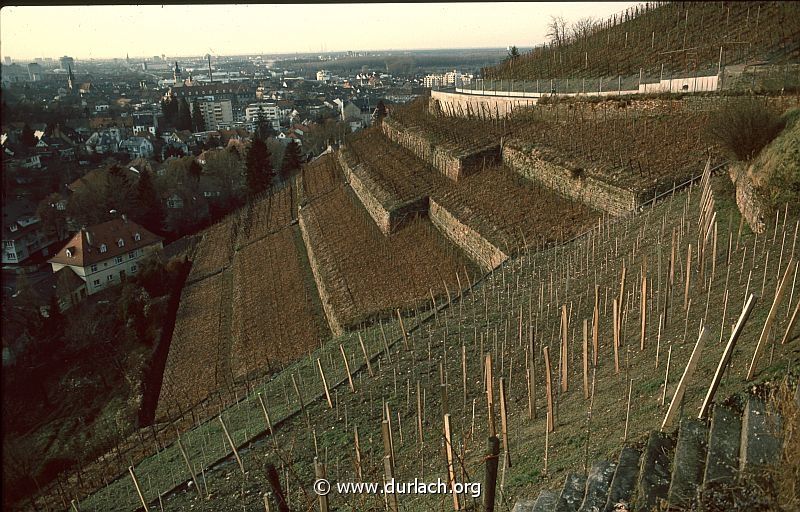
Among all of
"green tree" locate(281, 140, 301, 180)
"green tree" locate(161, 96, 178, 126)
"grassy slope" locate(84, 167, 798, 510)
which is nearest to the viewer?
"grassy slope" locate(84, 167, 798, 510)

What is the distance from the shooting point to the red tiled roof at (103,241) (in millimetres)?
16375

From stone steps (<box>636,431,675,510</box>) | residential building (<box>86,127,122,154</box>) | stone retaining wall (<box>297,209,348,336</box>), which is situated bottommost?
stone retaining wall (<box>297,209,348,336</box>)

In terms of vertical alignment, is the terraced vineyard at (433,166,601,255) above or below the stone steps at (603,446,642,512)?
below

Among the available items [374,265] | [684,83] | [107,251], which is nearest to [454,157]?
[374,265]

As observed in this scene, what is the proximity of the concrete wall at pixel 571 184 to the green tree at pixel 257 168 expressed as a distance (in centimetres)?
1817

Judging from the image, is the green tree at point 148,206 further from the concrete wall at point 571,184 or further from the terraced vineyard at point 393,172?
the concrete wall at point 571,184

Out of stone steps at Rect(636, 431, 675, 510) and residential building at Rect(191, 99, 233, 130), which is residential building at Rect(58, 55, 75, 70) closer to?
stone steps at Rect(636, 431, 675, 510)

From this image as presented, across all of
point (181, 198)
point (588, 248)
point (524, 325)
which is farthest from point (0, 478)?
point (181, 198)

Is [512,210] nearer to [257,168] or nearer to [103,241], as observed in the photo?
[103,241]

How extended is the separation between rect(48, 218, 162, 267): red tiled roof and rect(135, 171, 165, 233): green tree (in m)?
0.77

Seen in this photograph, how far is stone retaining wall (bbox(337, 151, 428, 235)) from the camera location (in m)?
13.8

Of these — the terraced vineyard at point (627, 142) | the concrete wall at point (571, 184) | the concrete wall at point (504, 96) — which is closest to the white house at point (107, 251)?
the concrete wall at point (571, 184)

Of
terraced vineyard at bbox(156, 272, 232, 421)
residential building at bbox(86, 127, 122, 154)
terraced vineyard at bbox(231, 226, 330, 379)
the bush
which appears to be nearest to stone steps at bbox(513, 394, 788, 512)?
the bush

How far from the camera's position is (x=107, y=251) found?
19.7 m
